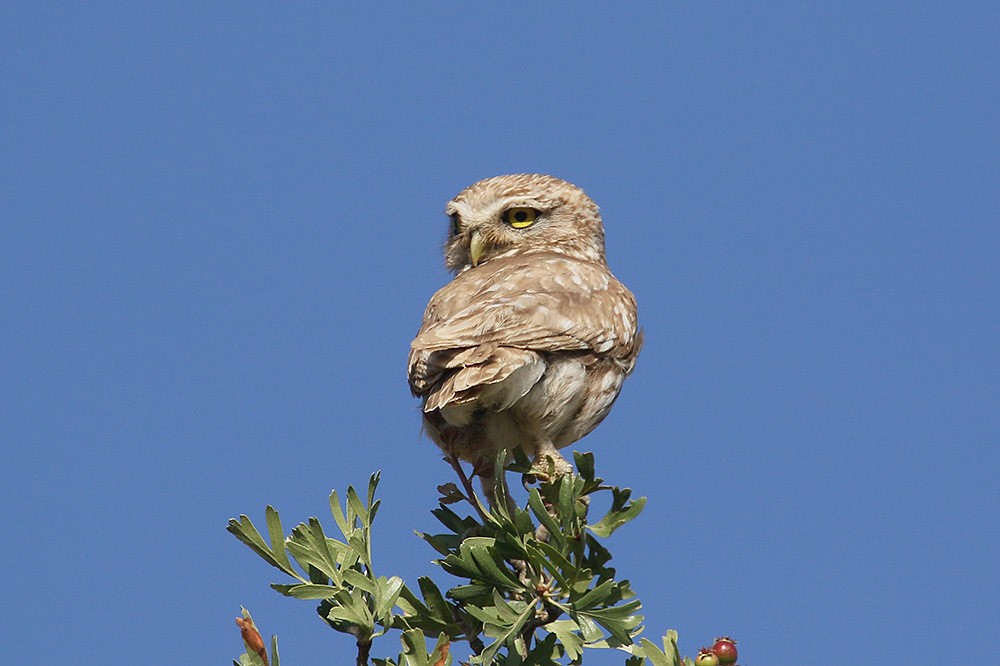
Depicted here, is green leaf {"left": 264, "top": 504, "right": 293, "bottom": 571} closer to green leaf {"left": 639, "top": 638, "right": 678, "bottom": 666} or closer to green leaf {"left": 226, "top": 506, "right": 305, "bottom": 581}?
green leaf {"left": 226, "top": 506, "right": 305, "bottom": 581}

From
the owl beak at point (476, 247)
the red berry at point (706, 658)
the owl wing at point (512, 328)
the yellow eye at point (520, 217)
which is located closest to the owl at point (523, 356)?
the owl wing at point (512, 328)

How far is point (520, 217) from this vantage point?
6789 mm

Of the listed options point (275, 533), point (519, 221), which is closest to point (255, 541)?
point (275, 533)

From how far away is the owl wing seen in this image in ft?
Answer: 15.4

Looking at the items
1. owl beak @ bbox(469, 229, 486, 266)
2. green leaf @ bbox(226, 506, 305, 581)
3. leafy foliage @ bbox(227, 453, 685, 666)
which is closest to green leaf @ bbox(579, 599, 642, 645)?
leafy foliage @ bbox(227, 453, 685, 666)

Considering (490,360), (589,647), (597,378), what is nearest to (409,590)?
(589,647)

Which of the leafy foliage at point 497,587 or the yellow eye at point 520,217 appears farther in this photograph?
the yellow eye at point 520,217

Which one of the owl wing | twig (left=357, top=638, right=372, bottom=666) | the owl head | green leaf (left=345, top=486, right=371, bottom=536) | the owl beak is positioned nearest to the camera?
twig (left=357, top=638, right=372, bottom=666)

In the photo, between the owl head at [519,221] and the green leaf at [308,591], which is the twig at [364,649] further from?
the owl head at [519,221]

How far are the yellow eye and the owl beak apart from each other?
0.74 feet

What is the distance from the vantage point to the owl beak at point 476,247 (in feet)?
21.5

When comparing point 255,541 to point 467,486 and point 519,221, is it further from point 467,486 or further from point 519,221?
point 519,221

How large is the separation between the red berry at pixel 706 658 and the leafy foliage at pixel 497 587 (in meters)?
0.13

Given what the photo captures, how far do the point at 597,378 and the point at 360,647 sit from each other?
2036 mm
